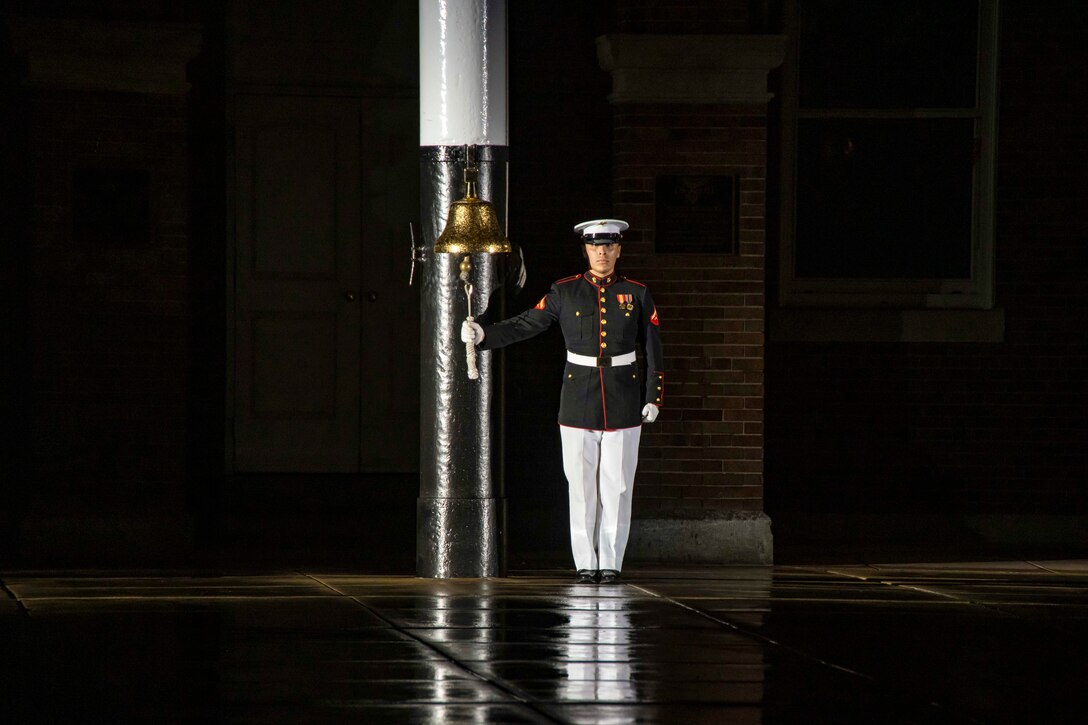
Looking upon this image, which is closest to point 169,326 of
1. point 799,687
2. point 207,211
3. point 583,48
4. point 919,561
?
point 207,211

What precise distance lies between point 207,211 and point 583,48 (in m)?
2.61

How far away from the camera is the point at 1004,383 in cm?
1213

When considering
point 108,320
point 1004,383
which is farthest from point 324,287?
point 1004,383

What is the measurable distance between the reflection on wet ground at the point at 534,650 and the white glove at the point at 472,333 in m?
1.21

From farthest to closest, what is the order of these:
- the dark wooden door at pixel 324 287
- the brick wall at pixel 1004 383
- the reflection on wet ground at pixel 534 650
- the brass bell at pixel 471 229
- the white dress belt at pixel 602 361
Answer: the dark wooden door at pixel 324 287, the brick wall at pixel 1004 383, the white dress belt at pixel 602 361, the brass bell at pixel 471 229, the reflection on wet ground at pixel 534 650

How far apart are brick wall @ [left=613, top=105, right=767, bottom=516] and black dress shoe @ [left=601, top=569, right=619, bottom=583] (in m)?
1.56

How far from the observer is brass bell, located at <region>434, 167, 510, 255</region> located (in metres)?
9.22

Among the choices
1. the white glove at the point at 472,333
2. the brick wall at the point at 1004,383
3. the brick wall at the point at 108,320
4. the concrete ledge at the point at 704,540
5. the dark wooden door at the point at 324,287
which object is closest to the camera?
the white glove at the point at 472,333

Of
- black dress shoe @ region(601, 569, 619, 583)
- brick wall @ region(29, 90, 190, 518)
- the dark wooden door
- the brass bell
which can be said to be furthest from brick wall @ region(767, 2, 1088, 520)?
brick wall @ region(29, 90, 190, 518)

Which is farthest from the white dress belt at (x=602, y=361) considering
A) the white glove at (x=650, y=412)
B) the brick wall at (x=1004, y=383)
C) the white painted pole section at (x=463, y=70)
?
the brick wall at (x=1004, y=383)

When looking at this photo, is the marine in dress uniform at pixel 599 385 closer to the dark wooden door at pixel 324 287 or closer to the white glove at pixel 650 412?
the white glove at pixel 650 412

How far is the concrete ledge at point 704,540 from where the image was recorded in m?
10.8

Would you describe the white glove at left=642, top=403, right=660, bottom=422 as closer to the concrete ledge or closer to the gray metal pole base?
the gray metal pole base

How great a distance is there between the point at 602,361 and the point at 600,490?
66 centimetres
